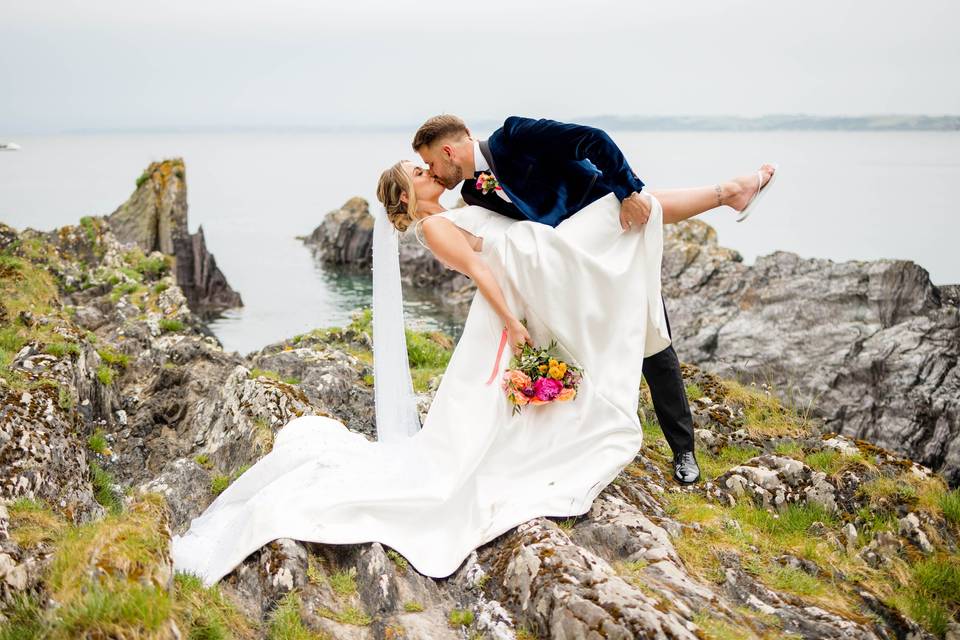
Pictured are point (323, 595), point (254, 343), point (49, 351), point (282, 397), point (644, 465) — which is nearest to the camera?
point (323, 595)

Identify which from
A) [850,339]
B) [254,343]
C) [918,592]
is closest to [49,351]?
[918,592]

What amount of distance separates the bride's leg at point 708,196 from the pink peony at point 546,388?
168 cm

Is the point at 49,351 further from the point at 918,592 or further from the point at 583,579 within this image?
the point at 918,592

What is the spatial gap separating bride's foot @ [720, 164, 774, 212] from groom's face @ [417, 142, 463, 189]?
2.15 m

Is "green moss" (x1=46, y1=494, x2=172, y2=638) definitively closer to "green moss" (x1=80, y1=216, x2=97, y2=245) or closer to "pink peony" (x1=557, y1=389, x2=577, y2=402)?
"pink peony" (x1=557, y1=389, x2=577, y2=402)

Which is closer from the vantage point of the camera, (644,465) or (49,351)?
(644,465)

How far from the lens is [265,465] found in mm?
5410

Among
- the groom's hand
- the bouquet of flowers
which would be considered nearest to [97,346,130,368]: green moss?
the bouquet of flowers

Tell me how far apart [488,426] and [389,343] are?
152 cm

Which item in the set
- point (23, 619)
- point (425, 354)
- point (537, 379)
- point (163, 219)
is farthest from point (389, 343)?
point (163, 219)

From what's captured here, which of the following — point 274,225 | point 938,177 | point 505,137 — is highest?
point 505,137

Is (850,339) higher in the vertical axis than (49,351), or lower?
lower

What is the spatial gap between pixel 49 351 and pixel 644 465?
20.7ft

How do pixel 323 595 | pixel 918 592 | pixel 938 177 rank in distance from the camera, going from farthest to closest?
pixel 938 177, pixel 918 592, pixel 323 595
